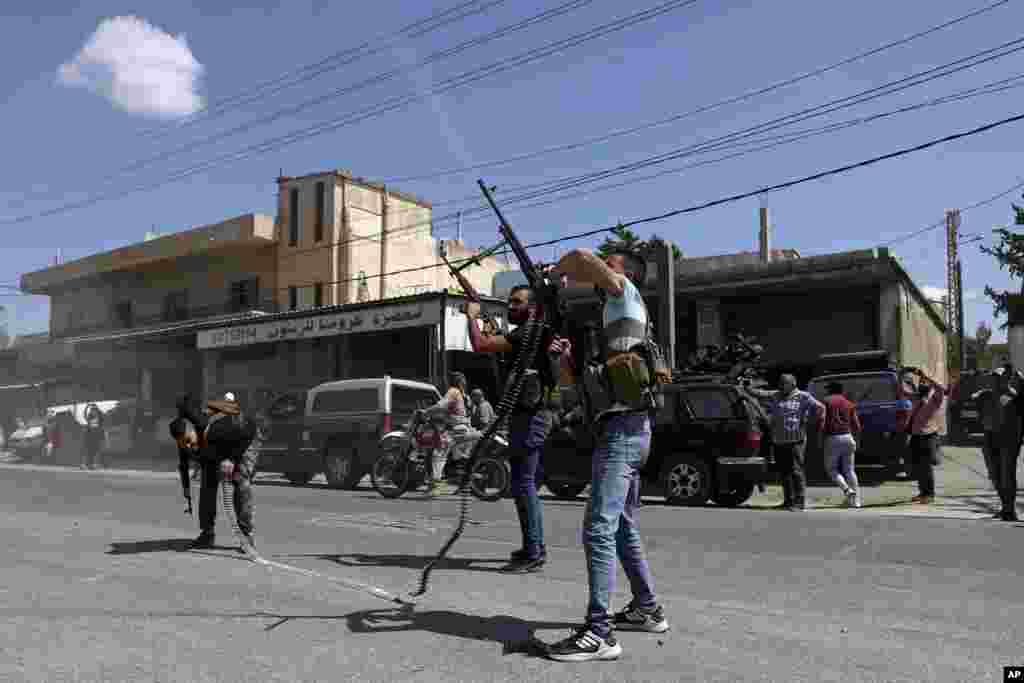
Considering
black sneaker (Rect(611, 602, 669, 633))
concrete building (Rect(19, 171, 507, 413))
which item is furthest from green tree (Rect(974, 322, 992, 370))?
black sneaker (Rect(611, 602, 669, 633))

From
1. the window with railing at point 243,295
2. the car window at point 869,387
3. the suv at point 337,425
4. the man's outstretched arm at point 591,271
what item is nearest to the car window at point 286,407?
the suv at point 337,425

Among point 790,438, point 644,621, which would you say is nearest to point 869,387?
point 790,438

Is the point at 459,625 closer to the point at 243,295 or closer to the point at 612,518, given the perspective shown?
the point at 612,518

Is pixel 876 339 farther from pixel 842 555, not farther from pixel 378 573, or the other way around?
pixel 378 573

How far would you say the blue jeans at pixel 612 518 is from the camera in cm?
401

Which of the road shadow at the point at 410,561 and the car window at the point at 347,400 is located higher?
the car window at the point at 347,400

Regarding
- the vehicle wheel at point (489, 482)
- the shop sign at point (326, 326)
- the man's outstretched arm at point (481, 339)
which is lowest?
the vehicle wheel at point (489, 482)

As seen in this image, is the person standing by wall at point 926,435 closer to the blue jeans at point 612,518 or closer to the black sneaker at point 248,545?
the blue jeans at point 612,518

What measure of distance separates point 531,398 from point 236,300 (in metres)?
36.4

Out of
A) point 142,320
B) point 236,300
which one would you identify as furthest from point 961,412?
point 142,320

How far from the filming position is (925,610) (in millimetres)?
5031

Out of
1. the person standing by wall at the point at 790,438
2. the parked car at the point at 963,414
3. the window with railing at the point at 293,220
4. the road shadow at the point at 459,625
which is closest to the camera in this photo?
the road shadow at the point at 459,625

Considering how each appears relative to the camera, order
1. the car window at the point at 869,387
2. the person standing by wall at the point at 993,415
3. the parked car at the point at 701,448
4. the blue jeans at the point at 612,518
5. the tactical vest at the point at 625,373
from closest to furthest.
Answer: the blue jeans at the point at 612,518
the tactical vest at the point at 625,373
the person standing by wall at the point at 993,415
the parked car at the point at 701,448
the car window at the point at 869,387

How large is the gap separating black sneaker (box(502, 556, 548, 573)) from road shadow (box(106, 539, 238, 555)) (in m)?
2.72
